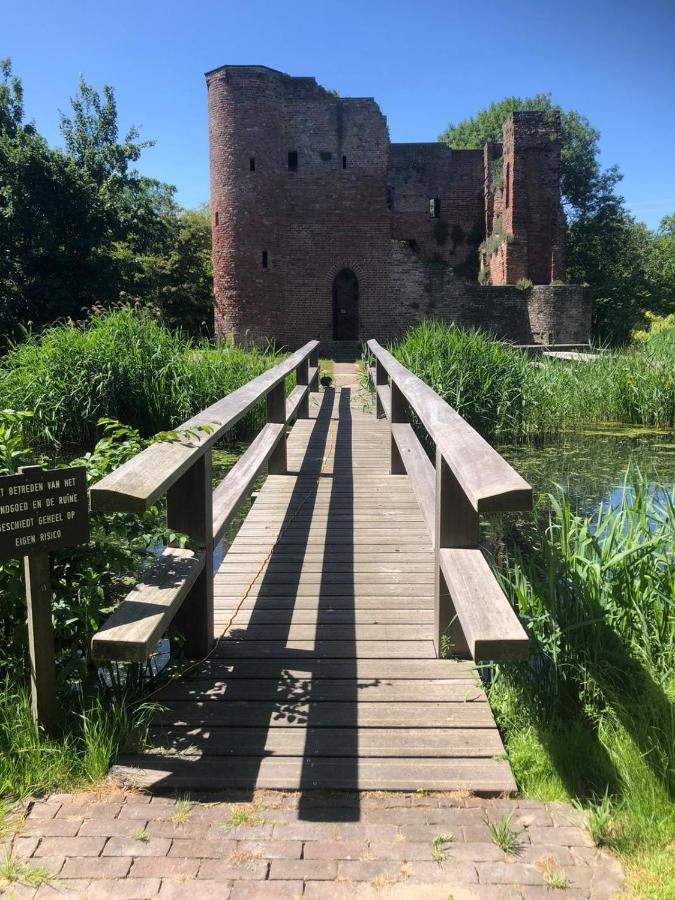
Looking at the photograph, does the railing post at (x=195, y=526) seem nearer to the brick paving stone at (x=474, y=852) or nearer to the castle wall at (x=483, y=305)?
the brick paving stone at (x=474, y=852)

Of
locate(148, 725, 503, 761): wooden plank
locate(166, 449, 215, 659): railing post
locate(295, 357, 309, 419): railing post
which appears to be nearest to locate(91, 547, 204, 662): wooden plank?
locate(166, 449, 215, 659): railing post

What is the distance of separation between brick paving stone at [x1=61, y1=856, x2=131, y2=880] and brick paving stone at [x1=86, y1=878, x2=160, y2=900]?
0.9 inches

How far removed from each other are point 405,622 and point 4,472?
1548mm

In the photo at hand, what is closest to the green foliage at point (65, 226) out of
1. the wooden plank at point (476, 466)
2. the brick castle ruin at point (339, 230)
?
the brick castle ruin at point (339, 230)

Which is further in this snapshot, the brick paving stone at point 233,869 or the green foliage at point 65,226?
the green foliage at point 65,226

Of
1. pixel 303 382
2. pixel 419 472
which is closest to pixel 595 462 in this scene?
pixel 303 382

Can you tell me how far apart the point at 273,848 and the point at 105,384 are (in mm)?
6727

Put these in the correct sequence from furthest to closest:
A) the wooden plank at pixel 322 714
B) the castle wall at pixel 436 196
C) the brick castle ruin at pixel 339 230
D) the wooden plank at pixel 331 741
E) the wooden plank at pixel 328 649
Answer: the castle wall at pixel 436 196
the brick castle ruin at pixel 339 230
the wooden plank at pixel 328 649
the wooden plank at pixel 322 714
the wooden plank at pixel 331 741

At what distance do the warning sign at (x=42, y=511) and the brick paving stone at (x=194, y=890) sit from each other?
83 cm

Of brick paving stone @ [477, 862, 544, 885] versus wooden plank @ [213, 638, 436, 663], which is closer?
brick paving stone @ [477, 862, 544, 885]

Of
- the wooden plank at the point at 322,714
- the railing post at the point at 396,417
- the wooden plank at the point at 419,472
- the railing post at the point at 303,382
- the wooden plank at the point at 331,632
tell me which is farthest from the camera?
the railing post at the point at 303,382

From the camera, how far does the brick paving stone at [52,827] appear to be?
182 centimetres

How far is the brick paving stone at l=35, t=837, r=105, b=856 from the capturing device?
1759 mm

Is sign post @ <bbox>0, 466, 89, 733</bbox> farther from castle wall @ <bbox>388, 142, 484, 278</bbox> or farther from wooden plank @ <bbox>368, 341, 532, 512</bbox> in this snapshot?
castle wall @ <bbox>388, 142, 484, 278</bbox>
